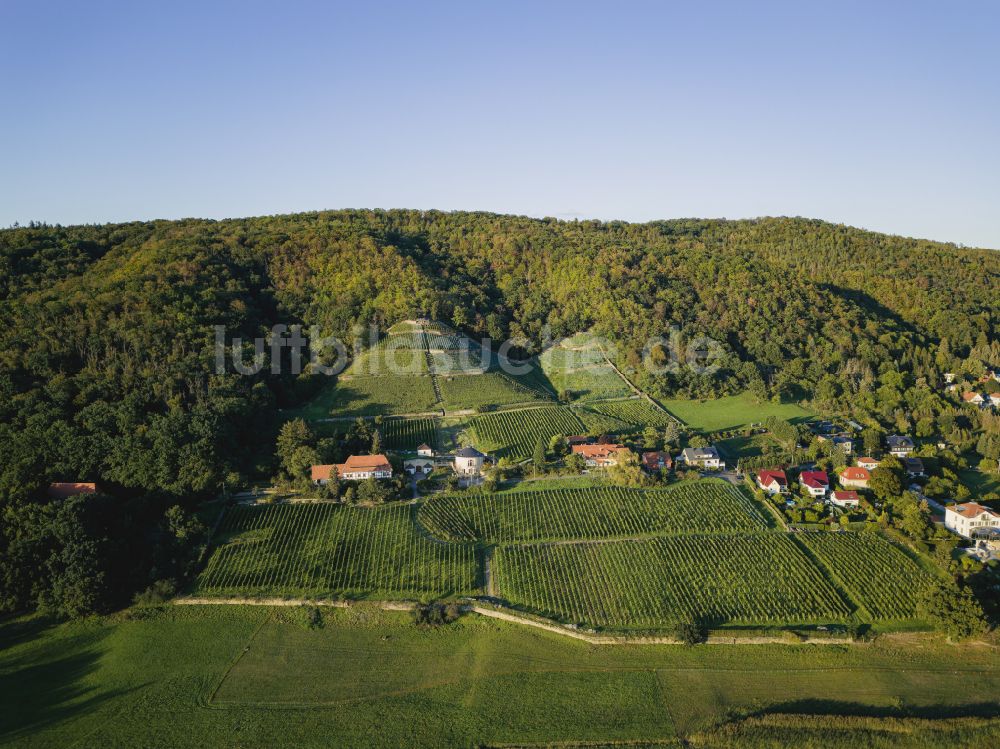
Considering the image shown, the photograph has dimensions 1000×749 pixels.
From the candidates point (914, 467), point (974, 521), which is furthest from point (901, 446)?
point (974, 521)

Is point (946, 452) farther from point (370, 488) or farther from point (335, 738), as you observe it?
point (335, 738)

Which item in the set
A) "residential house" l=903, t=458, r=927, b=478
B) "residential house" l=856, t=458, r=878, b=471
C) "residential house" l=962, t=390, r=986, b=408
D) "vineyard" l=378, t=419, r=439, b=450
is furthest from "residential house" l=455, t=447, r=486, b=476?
"residential house" l=962, t=390, r=986, b=408

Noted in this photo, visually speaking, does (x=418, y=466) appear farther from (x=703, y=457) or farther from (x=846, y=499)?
(x=846, y=499)

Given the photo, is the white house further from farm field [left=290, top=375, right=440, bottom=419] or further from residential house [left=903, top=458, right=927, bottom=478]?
residential house [left=903, top=458, right=927, bottom=478]

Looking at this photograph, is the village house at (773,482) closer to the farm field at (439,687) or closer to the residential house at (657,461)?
the residential house at (657,461)

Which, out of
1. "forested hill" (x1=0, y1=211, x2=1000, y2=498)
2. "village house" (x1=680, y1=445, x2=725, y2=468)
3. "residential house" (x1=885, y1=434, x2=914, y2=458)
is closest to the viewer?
"forested hill" (x1=0, y1=211, x2=1000, y2=498)

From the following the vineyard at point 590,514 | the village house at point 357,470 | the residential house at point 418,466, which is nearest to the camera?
the vineyard at point 590,514

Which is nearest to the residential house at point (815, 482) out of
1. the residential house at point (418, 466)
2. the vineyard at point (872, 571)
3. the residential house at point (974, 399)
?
the vineyard at point (872, 571)
